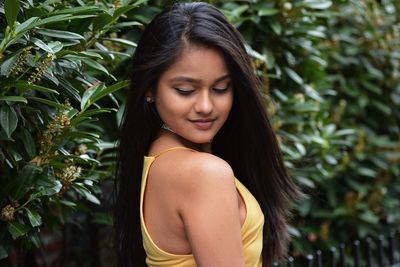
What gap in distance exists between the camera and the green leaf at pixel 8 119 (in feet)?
7.36

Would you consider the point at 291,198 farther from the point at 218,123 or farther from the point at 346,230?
the point at 346,230

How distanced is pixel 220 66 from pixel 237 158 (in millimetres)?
482

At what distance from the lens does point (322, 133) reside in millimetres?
4254

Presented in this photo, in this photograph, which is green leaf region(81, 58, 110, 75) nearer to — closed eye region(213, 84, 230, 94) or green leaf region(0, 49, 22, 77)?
green leaf region(0, 49, 22, 77)

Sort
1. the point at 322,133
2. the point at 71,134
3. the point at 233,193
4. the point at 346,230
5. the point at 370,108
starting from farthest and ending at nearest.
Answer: the point at 370,108
the point at 346,230
the point at 322,133
the point at 71,134
the point at 233,193

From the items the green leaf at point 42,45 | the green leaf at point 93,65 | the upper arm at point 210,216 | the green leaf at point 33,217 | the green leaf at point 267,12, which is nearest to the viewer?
the upper arm at point 210,216

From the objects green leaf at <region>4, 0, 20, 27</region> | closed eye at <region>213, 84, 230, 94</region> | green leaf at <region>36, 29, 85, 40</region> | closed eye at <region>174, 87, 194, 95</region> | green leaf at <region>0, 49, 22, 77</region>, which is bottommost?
closed eye at <region>213, 84, 230, 94</region>

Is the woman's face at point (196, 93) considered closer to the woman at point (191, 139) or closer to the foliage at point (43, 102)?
the woman at point (191, 139)

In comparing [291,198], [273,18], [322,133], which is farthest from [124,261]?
[322,133]

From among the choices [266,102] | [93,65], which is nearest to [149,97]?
[93,65]

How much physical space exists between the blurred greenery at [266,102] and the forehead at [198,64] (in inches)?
13.3

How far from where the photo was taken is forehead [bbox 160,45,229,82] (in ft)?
7.16

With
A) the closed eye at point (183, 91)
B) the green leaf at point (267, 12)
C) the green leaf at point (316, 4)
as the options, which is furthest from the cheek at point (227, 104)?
the green leaf at point (316, 4)

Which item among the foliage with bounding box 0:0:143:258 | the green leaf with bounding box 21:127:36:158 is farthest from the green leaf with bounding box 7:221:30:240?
the green leaf with bounding box 21:127:36:158
